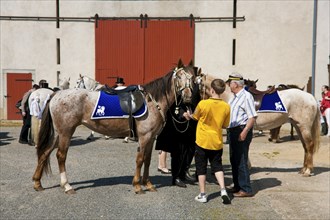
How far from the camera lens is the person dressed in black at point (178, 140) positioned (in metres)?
7.46

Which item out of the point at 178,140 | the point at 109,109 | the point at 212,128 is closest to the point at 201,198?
the point at 212,128

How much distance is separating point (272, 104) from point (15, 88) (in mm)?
Answer: 15750

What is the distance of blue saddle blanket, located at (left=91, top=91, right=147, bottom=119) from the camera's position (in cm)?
694

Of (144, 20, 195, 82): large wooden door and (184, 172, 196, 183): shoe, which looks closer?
(184, 172, 196, 183): shoe

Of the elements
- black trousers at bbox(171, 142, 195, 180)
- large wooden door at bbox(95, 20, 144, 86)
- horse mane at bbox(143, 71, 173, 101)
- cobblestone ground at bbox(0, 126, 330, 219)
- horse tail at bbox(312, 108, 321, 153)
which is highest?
large wooden door at bbox(95, 20, 144, 86)

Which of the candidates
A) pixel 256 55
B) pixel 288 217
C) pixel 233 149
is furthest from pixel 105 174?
pixel 256 55

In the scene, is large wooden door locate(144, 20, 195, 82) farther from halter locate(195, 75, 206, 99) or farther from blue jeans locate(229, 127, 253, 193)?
blue jeans locate(229, 127, 253, 193)

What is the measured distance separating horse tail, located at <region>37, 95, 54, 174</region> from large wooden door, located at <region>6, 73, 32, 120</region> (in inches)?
574

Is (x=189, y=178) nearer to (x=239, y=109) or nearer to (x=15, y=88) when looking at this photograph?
(x=239, y=109)

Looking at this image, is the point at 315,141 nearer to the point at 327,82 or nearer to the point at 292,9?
the point at 327,82

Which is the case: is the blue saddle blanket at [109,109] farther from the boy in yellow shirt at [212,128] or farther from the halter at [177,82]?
the boy in yellow shirt at [212,128]

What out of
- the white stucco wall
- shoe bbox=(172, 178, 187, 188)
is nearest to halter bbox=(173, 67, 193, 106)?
shoe bbox=(172, 178, 187, 188)

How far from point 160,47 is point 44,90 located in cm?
958

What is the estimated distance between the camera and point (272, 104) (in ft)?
28.5
